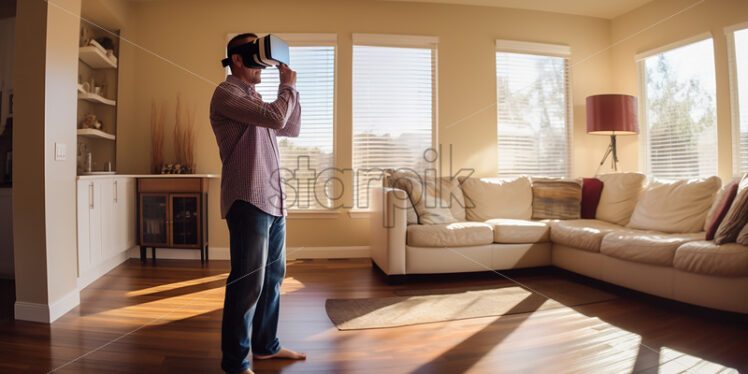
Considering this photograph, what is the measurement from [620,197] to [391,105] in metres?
2.36

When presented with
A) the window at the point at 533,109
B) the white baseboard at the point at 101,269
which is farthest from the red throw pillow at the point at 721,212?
the white baseboard at the point at 101,269

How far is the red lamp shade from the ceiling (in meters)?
1.18

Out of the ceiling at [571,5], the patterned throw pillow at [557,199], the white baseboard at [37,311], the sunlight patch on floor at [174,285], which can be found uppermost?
the ceiling at [571,5]

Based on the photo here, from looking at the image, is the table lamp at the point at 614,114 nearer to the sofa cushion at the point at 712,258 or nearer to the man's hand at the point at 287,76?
the sofa cushion at the point at 712,258

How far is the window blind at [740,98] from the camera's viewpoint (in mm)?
3055

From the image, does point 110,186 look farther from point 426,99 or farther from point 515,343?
point 515,343

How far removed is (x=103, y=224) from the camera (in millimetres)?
3035

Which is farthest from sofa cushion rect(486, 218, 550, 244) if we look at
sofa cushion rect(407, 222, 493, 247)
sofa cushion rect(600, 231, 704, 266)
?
sofa cushion rect(600, 231, 704, 266)

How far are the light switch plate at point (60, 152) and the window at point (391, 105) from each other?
2347 mm

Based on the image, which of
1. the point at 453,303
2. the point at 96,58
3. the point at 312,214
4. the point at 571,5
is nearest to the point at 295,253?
the point at 312,214

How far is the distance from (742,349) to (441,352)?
4.68 ft


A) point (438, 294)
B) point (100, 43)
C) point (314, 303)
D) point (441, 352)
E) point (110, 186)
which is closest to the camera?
point (441, 352)

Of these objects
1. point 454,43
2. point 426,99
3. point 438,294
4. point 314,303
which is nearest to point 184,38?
point 426,99

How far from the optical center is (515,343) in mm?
1801
